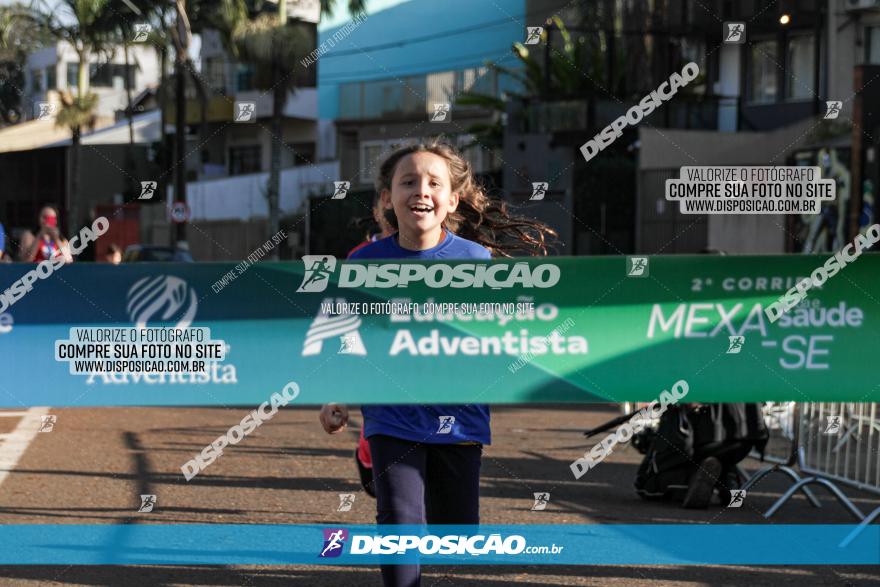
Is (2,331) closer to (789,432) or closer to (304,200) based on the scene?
(789,432)

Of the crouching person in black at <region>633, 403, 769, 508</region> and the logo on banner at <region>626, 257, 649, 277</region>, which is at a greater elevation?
the logo on banner at <region>626, 257, 649, 277</region>

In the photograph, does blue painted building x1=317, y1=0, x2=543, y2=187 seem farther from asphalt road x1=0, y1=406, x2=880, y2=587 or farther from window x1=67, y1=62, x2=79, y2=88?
asphalt road x1=0, y1=406, x2=880, y2=587

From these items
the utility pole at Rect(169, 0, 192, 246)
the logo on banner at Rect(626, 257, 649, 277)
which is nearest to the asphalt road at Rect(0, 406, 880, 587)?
the logo on banner at Rect(626, 257, 649, 277)

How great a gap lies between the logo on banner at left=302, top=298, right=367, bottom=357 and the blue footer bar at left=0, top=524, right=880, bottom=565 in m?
0.61

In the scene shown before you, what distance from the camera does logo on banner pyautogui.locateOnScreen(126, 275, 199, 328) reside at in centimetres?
469

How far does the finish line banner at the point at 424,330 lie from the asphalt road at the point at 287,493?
2.01 m

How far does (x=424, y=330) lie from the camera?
187 inches

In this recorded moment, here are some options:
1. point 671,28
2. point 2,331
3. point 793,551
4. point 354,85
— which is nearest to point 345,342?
point 2,331

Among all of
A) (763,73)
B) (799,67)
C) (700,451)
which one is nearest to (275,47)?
(763,73)

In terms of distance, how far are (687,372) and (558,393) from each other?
43 centimetres

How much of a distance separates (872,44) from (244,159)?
87.0 feet

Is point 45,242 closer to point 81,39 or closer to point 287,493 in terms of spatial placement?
point 287,493

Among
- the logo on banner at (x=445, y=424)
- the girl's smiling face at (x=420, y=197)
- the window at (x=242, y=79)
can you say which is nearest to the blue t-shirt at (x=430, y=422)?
the logo on banner at (x=445, y=424)

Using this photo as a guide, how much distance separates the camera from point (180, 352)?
4.74m
